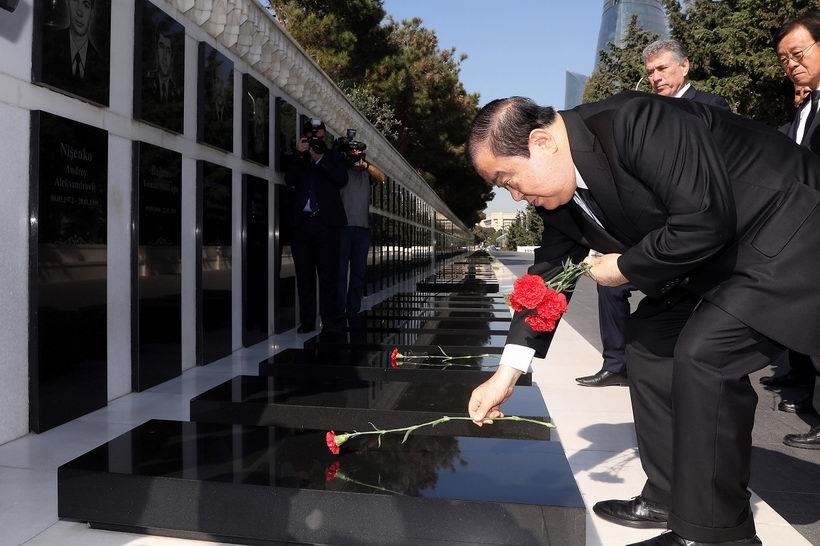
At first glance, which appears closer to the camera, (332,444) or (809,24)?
(332,444)

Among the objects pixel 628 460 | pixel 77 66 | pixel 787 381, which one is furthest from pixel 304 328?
pixel 628 460

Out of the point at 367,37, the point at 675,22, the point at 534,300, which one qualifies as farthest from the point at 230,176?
the point at 675,22

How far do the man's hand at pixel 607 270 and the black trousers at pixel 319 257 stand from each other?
4982 mm

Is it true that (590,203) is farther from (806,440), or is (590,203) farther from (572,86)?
(572,86)

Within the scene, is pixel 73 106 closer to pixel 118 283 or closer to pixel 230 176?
pixel 118 283

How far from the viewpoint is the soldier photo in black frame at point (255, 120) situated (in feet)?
21.4

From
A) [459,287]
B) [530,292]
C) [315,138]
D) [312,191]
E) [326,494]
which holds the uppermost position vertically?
[315,138]

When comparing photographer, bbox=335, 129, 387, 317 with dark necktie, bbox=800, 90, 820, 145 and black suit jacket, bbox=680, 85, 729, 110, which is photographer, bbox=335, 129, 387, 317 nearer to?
black suit jacket, bbox=680, 85, 729, 110

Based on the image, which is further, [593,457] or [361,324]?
[361,324]

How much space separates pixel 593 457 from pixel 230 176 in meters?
4.08

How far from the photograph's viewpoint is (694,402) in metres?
2.01

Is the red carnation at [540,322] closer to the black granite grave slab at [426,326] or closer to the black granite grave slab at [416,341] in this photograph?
the black granite grave slab at [416,341]

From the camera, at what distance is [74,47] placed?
3.84m

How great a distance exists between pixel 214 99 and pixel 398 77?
18.0 meters
